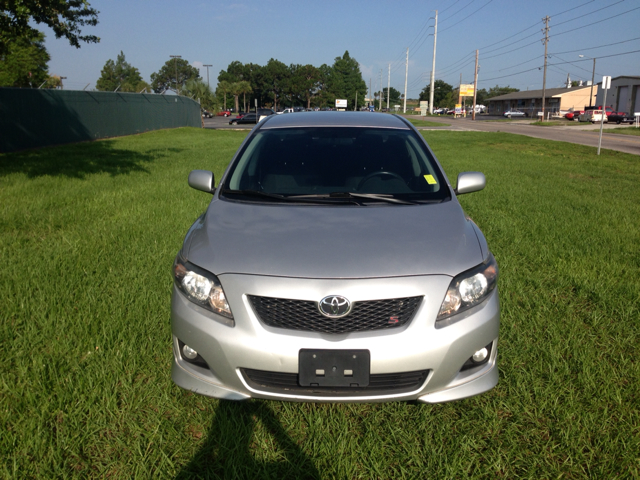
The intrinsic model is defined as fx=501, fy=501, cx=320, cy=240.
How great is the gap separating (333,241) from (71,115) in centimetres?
2297

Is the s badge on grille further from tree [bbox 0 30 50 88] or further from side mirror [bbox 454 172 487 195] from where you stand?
tree [bbox 0 30 50 88]

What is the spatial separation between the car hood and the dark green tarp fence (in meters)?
17.5

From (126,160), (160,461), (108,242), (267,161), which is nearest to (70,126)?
(126,160)

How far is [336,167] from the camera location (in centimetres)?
355

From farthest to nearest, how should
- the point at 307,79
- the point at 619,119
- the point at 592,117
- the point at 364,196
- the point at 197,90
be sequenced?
the point at 307,79
the point at 197,90
the point at 592,117
the point at 619,119
the point at 364,196

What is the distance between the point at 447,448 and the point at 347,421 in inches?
19.9

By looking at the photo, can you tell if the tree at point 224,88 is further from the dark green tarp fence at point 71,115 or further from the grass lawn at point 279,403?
the grass lawn at point 279,403

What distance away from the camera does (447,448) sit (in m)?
2.35

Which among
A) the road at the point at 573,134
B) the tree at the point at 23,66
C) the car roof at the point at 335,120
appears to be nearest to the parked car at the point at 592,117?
the road at the point at 573,134

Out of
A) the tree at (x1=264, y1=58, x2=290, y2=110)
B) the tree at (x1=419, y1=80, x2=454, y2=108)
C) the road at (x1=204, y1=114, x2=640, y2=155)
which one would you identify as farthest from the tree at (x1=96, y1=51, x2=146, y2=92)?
the road at (x1=204, y1=114, x2=640, y2=155)

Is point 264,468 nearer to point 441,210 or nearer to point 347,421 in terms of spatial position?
point 347,421

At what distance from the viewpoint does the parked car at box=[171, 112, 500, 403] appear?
2.19 metres

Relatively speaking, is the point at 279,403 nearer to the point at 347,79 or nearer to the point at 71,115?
the point at 71,115

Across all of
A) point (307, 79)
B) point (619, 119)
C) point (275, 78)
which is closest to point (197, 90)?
point (619, 119)
